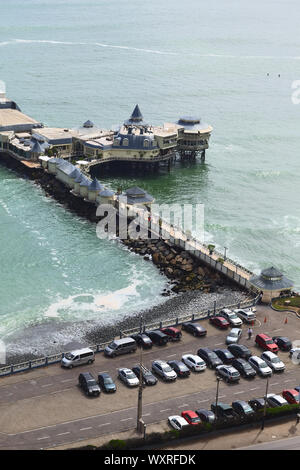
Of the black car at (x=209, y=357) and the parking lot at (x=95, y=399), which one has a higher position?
the black car at (x=209, y=357)

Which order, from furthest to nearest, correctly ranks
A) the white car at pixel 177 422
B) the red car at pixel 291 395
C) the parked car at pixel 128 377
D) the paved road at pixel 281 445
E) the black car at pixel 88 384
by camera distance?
the parked car at pixel 128 377 < the black car at pixel 88 384 < the red car at pixel 291 395 < the white car at pixel 177 422 < the paved road at pixel 281 445

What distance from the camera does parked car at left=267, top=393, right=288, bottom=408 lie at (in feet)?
173

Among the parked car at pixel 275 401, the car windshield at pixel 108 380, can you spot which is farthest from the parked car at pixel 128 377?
the parked car at pixel 275 401

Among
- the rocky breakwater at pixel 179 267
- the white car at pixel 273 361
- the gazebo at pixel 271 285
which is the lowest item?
the rocky breakwater at pixel 179 267

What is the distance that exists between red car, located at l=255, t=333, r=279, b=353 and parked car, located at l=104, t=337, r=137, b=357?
11.0 m

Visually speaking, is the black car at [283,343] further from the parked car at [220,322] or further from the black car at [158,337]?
the black car at [158,337]

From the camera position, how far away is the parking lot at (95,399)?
164 feet

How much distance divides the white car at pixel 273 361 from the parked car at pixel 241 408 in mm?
7119

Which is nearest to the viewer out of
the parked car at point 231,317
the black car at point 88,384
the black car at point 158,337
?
the black car at point 88,384

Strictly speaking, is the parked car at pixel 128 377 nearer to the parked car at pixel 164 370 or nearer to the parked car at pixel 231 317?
the parked car at pixel 164 370

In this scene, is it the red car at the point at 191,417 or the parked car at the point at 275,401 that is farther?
the parked car at the point at 275,401

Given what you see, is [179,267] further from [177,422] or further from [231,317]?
[177,422]

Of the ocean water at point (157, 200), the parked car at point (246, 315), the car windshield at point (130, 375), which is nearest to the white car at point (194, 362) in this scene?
the car windshield at point (130, 375)

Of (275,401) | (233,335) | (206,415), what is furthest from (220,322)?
(206,415)
